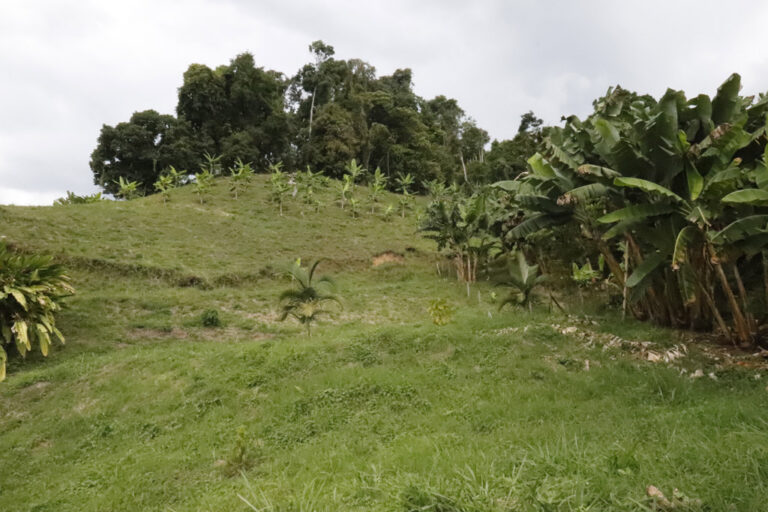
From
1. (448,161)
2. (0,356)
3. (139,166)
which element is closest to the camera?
(0,356)

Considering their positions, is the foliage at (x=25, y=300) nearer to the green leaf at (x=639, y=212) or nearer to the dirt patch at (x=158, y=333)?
the dirt patch at (x=158, y=333)

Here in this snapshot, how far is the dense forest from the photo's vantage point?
40312 millimetres

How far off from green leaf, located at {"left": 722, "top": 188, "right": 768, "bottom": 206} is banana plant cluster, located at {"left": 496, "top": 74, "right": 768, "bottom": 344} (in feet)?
0.04

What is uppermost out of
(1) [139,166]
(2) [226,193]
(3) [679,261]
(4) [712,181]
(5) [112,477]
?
(1) [139,166]

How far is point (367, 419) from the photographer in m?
7.27

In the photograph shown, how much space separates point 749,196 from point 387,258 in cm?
2314

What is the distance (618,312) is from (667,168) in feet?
19.6

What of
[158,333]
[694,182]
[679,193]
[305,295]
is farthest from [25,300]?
[679,193]

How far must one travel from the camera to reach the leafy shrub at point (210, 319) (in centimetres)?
1627

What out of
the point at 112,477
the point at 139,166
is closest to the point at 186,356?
the point at 112,477

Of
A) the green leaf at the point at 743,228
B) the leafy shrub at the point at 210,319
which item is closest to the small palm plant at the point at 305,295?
the leafy shrub at the point at 210,319

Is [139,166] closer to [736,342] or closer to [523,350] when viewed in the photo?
[523,350]

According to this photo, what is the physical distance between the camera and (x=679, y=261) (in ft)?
23.1

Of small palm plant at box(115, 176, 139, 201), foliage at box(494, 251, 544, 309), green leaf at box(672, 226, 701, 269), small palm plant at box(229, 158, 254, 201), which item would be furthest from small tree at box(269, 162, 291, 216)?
green leaf at box(672, 226, 701, 269)
